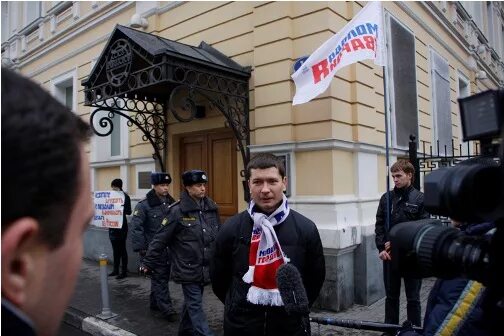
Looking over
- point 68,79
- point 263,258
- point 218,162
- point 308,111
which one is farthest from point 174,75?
point 68,79

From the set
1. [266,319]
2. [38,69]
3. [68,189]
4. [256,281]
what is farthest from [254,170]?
[38,69]

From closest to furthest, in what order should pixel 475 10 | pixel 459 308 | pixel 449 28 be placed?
1. pixel 459 308
2. pixel 449 28
3. pixel 475 10

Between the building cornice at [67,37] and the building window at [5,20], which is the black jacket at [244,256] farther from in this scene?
the building window at [5,20]

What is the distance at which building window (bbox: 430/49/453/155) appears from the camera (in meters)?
8.53

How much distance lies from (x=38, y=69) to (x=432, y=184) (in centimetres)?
1262

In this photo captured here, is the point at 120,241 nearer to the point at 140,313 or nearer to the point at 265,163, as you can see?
the point at 140,313

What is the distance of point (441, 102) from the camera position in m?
9.02

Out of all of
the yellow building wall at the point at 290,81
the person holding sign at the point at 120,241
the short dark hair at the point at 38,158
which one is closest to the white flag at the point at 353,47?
the yellow building wall at the point at 290,81

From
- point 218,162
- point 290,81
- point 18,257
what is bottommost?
point 18,257

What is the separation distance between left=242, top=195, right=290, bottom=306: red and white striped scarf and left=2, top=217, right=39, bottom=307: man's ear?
71.7 inches

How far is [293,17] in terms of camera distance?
5465mm

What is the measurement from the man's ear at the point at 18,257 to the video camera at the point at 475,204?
100 cm

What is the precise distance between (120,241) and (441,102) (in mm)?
7547

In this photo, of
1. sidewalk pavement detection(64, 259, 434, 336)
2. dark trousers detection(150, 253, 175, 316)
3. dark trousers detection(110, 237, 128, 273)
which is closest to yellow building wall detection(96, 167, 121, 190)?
dark trousers detection(110, 237, 128, 273)
